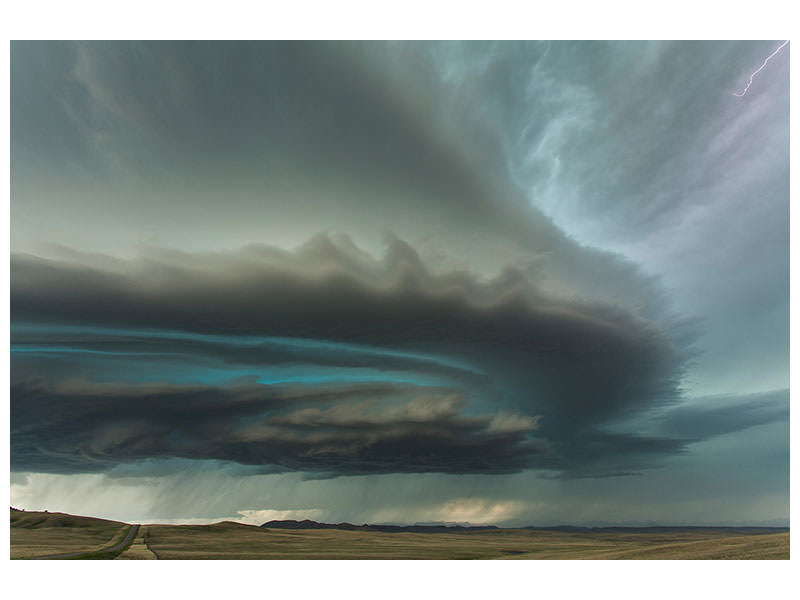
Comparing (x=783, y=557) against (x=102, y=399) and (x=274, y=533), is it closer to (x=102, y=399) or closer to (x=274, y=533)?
(x=274, y=533)

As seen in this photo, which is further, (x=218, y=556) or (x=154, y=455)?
(x=154, y=455)

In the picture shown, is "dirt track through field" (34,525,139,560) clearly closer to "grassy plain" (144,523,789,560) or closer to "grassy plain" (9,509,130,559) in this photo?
"grassy plain" (9,509,130,559)

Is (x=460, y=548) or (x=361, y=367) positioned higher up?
(x=361, y=367)

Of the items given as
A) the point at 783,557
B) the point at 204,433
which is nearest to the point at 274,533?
the point at 204,433

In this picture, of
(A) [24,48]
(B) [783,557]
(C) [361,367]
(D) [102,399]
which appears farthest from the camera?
(C) [361,367]

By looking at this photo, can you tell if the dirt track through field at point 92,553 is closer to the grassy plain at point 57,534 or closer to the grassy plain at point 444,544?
the grassy plain at point 57,534
